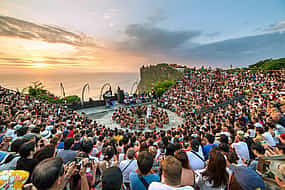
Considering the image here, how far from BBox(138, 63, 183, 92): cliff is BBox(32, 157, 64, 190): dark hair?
5052 centimetres

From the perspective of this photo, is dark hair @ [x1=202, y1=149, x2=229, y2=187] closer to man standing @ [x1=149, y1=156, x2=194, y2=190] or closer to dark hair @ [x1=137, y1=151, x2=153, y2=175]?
man standing @ [x1=149, y1=156, x2=194, y2=190]

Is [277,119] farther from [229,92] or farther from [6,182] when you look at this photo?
[229,92]

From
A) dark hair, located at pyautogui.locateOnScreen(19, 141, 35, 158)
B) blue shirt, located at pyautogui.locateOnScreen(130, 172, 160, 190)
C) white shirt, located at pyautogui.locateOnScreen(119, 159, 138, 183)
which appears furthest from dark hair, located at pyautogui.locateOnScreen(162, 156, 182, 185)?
dark hair, located at pyautogui.locateOnScreen(19, 141, 35, 158)

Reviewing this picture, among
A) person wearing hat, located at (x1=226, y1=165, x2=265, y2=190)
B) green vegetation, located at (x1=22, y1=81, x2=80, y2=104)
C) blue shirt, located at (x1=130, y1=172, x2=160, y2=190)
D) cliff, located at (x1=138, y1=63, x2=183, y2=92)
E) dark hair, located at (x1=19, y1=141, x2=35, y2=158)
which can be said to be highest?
cliff, located at (x1=138, y1=63, x2=183, y2=92)

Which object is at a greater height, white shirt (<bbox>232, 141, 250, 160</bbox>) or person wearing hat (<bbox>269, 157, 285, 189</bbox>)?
person wearing hat (<bbox>269, 157, 285, 189</bbox>)

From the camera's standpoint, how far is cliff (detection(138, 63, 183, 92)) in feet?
181

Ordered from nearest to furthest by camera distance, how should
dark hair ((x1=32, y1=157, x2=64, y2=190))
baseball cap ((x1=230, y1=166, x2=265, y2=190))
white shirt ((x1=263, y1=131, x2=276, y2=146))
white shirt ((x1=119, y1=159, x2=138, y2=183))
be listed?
dark hair ((x1=32, y1=157, x2=64, y2=190)) → baseball cap ((x1=230, y1=166, x2=265, y2=190)) → white shirt ((x1=119, y1=159, x2=138, y2=183)) → white shirt ((x1=263, y1=131, x2=276, y2=146))

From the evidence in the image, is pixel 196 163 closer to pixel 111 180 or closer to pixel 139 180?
pixel 139 180

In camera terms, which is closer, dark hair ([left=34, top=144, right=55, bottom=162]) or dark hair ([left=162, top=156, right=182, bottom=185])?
dark hair ([left=162, top=156, right=182, bottom=185])

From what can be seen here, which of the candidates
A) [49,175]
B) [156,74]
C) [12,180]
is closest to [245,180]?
[49,175]

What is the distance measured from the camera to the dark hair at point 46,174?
1.61 meters

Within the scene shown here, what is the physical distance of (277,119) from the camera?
5688 mm

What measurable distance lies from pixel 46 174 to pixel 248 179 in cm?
279

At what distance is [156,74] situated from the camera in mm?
65562
